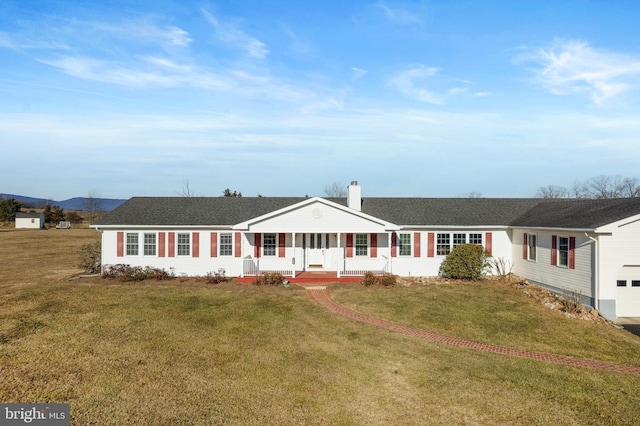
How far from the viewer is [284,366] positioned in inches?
388

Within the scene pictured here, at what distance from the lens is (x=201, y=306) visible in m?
15.7

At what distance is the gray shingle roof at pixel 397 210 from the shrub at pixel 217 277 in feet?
9.51

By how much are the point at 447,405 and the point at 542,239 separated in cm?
1466

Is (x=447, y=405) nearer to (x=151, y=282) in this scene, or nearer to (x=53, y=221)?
(x=151, y=282)

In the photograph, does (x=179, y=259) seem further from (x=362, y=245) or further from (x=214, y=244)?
(x=362, y=245)

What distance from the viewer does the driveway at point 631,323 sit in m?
13.8

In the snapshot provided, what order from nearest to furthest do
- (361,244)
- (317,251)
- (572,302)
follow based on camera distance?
(572,302) → (361,244) → (317,251)

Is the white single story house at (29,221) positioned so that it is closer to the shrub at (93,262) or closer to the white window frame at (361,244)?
the shrub at (93,262)

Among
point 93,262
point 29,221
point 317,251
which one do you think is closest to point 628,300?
point 317,251

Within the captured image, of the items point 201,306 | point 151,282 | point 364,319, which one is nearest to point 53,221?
point 151,282

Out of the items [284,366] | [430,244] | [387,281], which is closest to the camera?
[284,366]

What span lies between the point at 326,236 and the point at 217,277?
6.89 m

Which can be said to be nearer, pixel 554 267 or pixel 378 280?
pixel 554 267

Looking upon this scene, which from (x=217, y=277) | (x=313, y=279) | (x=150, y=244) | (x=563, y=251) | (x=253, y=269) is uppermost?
(x=150, y=244)
